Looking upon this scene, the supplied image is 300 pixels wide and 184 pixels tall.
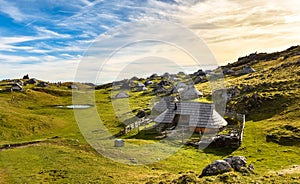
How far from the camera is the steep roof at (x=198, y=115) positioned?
37.8 m

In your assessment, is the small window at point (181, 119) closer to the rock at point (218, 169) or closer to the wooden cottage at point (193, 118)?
the wooden cottage at point (193, 118)

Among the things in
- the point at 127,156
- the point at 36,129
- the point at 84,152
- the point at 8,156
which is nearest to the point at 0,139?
the point at 36,129

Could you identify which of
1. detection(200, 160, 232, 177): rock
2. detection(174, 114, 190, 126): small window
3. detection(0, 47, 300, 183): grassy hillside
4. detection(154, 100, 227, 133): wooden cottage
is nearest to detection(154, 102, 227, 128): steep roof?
detection(154, 100, 227, 133): wooden cottage

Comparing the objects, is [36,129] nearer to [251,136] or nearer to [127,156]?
[127,156]

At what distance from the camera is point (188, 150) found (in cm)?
3141

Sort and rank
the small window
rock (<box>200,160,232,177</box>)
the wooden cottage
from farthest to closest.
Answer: the small window, the wooden cottage, rock (<box>200,160,232,177</box>)

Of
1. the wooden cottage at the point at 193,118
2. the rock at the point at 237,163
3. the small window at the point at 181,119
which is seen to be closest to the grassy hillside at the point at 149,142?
the rock at the point at 237,163

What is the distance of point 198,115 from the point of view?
3903 cm

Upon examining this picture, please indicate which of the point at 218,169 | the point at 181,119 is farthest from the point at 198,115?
the point at 218,169

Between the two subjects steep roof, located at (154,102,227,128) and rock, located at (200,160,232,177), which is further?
steep roof, located at (154,102,227,128)

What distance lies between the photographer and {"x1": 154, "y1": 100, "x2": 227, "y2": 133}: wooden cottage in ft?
124

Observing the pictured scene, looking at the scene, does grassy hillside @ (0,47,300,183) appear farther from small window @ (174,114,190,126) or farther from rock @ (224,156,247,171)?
small window @ (174,114,190,126)

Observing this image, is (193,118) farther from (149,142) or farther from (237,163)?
(237,163)

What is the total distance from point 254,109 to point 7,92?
6586 centimetres
